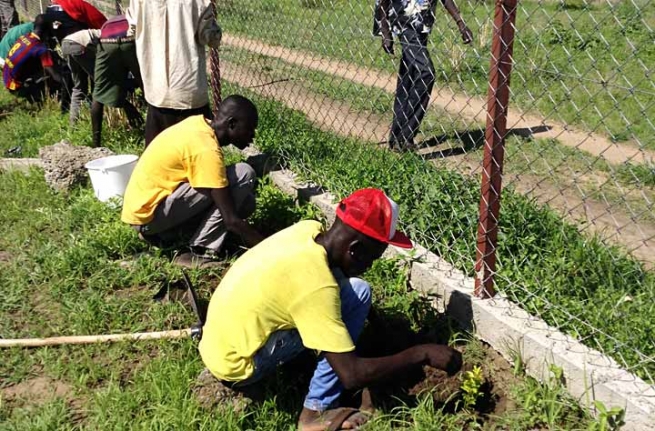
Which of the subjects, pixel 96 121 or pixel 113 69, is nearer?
pixel 113 69

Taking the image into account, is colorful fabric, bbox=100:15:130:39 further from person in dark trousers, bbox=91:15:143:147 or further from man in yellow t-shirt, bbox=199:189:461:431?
man in yellow t-shirt, bbox=199:189:461:431

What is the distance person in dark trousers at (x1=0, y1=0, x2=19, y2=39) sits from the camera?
9289mm

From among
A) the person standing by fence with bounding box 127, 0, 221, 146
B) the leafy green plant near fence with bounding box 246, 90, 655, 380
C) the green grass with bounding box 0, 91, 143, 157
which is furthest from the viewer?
the green grass with bounding box 0, 91, 143, 157

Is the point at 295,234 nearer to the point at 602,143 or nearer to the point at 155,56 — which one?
the point at 155,56

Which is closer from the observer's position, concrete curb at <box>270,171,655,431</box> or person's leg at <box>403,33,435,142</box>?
concrete curb at <box>270,171,655,431</box>

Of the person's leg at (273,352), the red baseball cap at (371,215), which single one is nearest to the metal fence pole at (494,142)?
the red baseball cap at (371,215)

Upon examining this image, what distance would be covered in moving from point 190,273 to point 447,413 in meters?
1.74

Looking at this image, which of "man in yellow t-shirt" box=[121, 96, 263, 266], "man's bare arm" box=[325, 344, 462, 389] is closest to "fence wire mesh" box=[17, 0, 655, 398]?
"man's bare arm" box=[325, 344, 462, 389]

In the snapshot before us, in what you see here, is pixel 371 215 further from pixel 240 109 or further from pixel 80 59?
pixel 80 59

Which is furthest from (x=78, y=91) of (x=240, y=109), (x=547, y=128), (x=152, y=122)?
(x=547, y=128)

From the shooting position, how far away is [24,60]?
7102 millimetres

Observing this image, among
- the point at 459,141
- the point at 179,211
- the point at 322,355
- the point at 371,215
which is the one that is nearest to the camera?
the point at 371,215

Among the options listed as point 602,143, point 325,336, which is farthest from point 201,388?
point 602,143

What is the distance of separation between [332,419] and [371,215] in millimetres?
877
